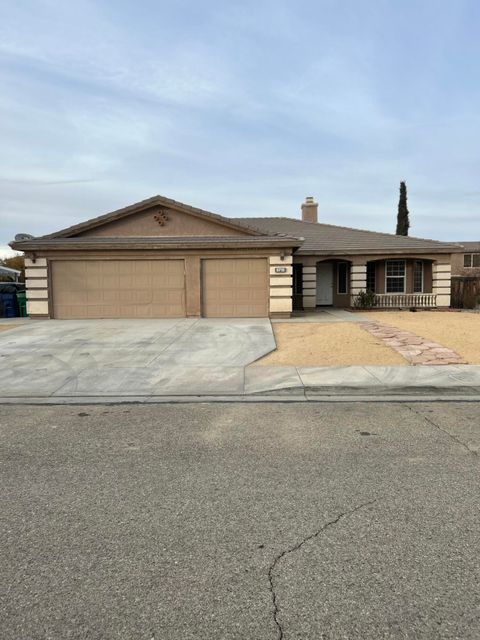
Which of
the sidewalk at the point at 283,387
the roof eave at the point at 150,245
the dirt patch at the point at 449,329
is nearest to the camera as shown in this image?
the sidewalk at the point at 283,387

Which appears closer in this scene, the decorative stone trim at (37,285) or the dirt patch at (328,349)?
the dirt patch at (328,349)

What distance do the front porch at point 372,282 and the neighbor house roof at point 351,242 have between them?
399mm

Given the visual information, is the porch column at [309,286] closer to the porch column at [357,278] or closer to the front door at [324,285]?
the front door at [324,285]

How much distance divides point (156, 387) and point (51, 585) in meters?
5.39

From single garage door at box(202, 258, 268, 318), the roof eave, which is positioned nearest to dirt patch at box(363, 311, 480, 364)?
single garage door at box(202, 258, 268, 318)

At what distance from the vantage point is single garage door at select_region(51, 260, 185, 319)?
18250 mm

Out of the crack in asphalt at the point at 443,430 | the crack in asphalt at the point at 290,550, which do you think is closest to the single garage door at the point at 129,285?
the crack in asphalt at the point at 443,430

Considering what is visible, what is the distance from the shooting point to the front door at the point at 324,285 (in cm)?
2384

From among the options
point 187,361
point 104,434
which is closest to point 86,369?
point 187,361

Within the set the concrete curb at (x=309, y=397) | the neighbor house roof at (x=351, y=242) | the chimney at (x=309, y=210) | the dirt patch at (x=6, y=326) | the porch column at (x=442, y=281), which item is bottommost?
the concrete curb at (x=309, y=397)

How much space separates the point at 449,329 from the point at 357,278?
8390 mm

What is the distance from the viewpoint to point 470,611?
2504mm

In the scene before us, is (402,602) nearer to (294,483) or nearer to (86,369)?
(294,483)

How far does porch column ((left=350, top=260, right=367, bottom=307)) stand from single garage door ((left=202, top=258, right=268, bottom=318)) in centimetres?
627
